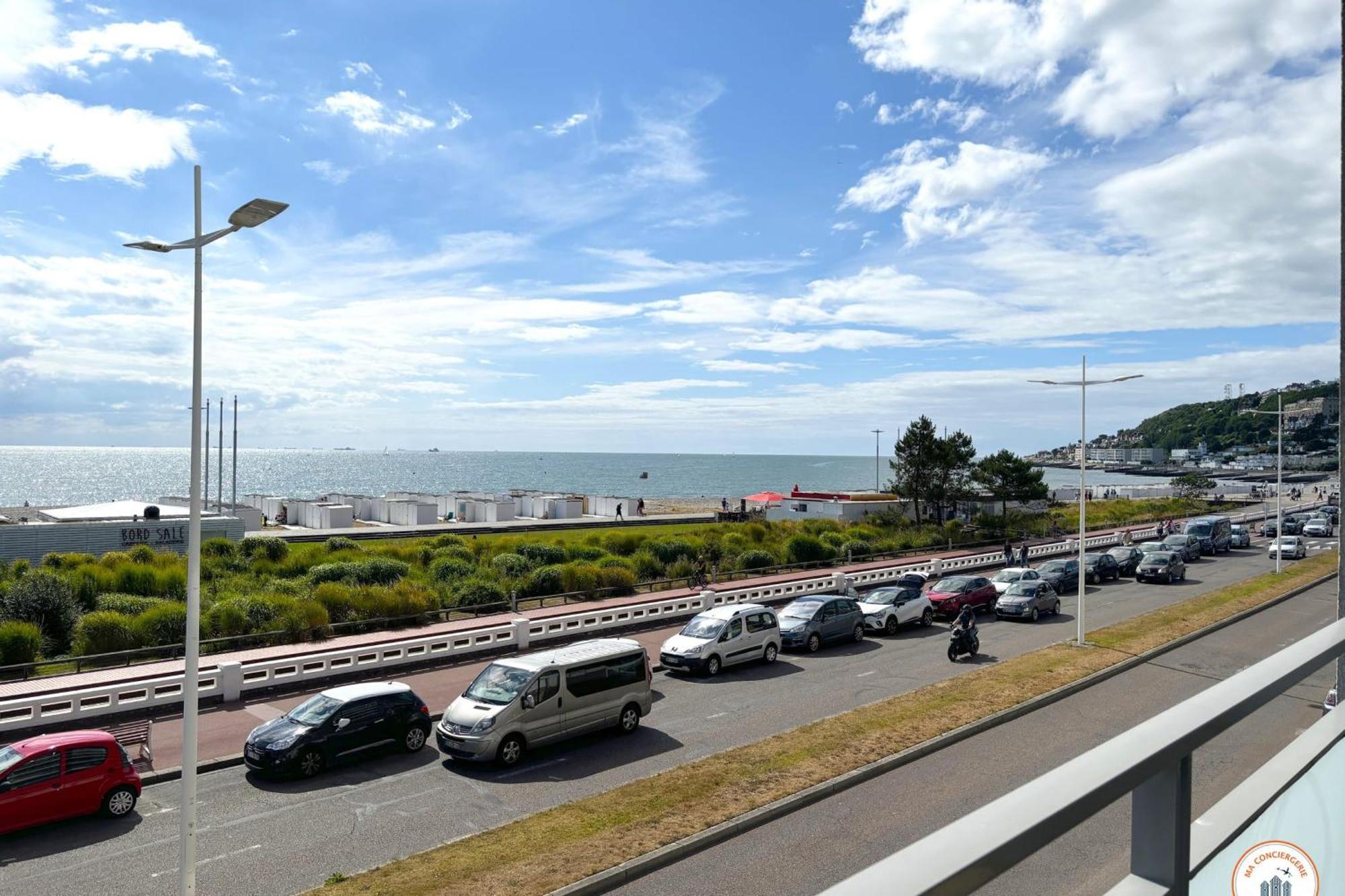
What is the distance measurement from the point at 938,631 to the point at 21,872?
26.4 metres

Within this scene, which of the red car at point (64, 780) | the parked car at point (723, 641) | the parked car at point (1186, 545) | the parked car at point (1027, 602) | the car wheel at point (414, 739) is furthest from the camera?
the parked car at point (1186, 545)

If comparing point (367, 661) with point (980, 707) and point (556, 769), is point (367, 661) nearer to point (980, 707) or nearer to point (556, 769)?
point (556, 769)

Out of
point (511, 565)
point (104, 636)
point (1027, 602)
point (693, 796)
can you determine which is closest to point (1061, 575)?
point (1027, 602)

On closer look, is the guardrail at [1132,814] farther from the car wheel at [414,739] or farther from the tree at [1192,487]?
the tree at [1192,487]

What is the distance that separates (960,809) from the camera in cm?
1398

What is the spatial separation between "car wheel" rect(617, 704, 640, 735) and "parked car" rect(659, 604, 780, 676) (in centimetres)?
486

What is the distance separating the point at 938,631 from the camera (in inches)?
1227

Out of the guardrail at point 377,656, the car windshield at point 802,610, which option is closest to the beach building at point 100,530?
the guardrail at point 377,656

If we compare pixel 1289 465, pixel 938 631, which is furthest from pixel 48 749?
pixel 1289 465

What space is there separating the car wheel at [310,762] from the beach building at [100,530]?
3206 centimetres

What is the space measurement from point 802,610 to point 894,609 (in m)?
4.31

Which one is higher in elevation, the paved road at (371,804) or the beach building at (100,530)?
the beach building at (100,530)

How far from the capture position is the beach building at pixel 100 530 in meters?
41.5

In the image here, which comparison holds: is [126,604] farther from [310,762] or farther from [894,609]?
[894,609]
